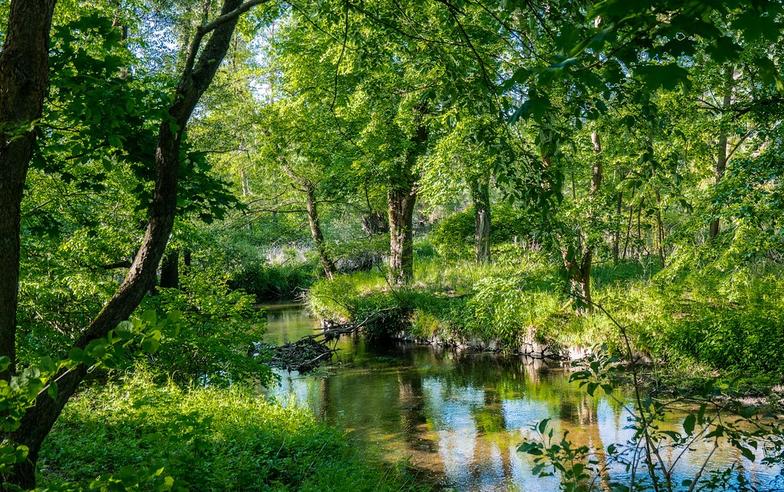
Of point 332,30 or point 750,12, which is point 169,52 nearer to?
point 332,30

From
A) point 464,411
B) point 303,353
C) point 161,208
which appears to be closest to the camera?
point 161,208

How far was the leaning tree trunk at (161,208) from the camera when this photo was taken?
115 inches

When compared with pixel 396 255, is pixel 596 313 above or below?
below

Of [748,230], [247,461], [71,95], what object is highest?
[71,95]

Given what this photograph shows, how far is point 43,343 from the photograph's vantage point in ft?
25.0

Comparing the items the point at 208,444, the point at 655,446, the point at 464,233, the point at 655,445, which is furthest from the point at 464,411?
the point at 464,233

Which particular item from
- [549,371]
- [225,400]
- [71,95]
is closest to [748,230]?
[549,371]

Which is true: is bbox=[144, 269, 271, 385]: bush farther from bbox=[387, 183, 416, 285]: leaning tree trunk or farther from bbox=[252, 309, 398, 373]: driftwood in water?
bbox=[387, 183, 416, 285]: leaning tree trunk

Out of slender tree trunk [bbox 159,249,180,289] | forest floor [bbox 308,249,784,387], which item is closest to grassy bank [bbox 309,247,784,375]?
forest floor [bbox 308,249,784,387]

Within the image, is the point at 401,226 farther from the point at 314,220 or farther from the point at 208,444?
the point at 208,444

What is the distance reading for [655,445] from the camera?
294 inches

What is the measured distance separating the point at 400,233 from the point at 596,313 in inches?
285

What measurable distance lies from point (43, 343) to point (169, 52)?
8285 millimetres

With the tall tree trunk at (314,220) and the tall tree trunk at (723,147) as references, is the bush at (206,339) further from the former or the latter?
the tall tree trunk at (314,220)
